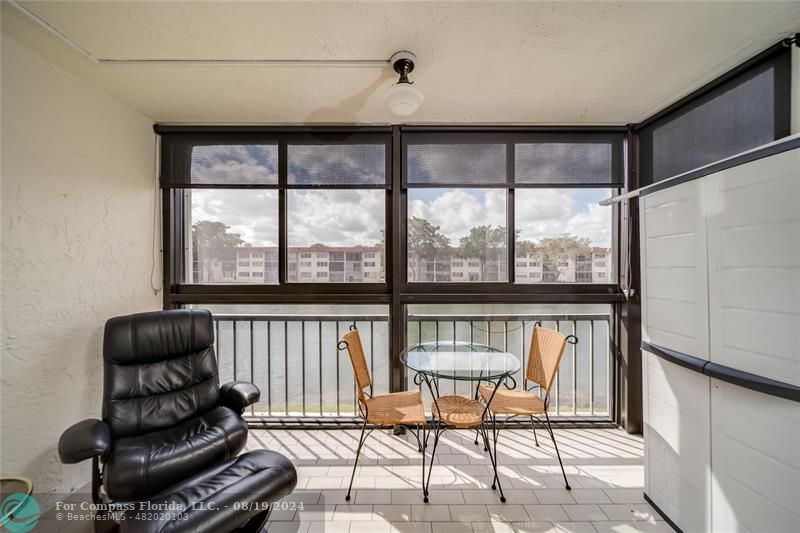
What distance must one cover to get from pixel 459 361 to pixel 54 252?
8.69 feet

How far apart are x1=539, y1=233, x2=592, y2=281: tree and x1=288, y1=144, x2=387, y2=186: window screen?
1.55 m

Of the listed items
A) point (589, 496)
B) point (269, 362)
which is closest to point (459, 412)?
point (589, 496)

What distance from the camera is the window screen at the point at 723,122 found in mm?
1673

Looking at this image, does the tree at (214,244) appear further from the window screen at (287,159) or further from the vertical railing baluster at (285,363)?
the vertical railing baluster at (285,363)

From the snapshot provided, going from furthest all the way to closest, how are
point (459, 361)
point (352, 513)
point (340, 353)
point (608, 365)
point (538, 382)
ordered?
point (340, 353)
point (608, 365)
point (538, 382)
point (459, 361)
point (352, 513)

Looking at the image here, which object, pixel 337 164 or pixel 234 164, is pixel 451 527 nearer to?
pixel 337 164

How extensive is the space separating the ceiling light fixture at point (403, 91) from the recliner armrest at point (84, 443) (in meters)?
2.27

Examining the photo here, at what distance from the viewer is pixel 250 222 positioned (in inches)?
106

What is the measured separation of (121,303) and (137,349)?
2.02ft

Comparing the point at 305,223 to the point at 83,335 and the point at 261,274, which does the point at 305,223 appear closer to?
the point at 261,274

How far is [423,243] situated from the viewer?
2670 mm

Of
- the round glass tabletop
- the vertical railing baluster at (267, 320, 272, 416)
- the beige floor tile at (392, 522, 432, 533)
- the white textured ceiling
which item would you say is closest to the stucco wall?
the white textured ceiling

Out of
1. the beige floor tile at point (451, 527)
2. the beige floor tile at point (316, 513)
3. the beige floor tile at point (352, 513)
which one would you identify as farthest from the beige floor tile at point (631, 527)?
the beige floor tile at point (316, 513)

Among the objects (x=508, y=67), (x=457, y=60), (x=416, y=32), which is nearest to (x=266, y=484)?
(x=416, y=32)
